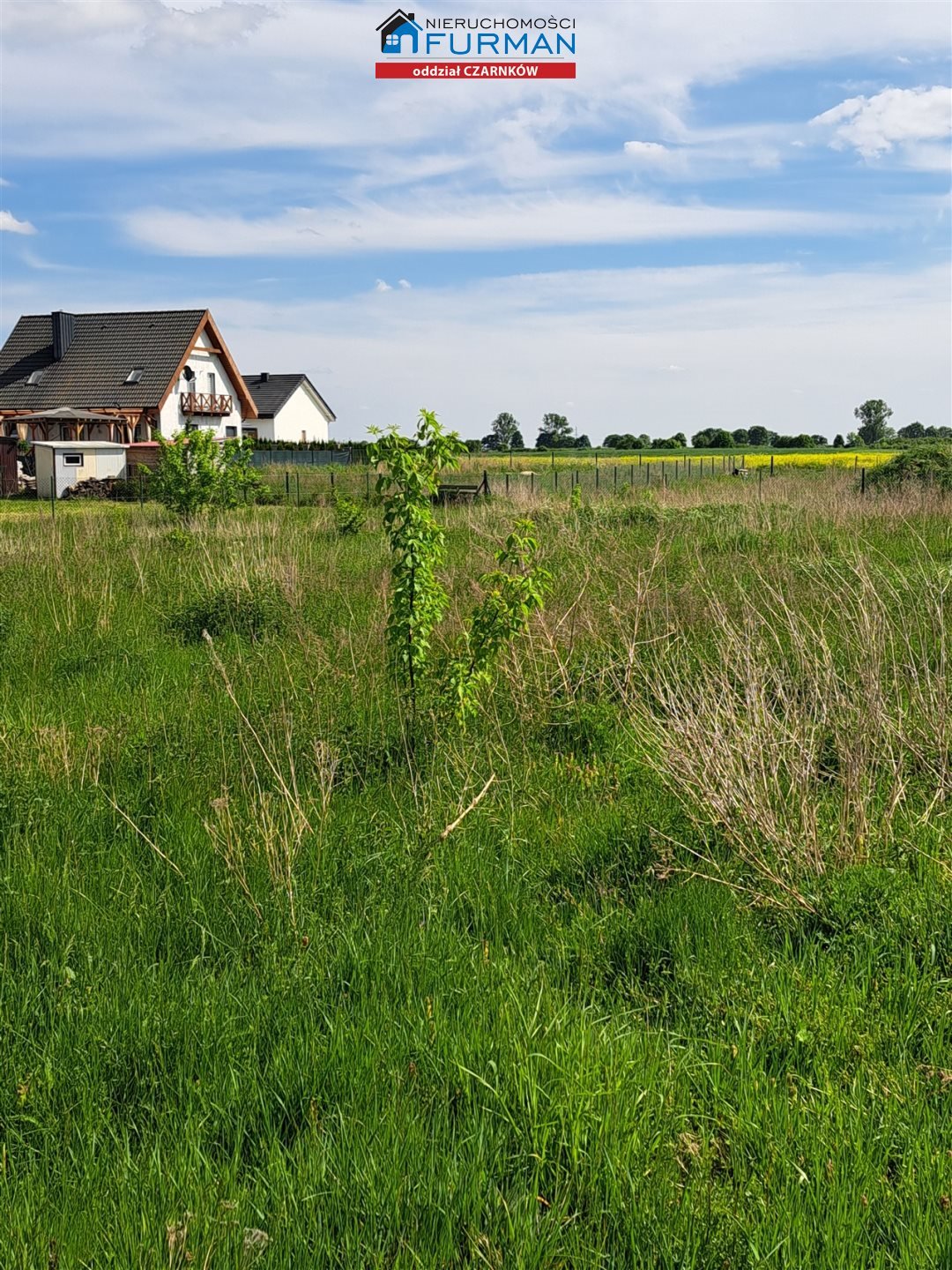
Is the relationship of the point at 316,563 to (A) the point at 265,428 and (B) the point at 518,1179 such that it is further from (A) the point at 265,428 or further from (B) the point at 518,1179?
(A) the point at 265,428

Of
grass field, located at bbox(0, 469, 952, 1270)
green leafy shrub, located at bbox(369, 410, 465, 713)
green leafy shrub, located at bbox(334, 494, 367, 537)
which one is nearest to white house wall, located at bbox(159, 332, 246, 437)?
green leafy shrub, located at bbox(334, 494, 367, 537)

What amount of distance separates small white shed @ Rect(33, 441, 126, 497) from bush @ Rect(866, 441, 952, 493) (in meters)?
30.9

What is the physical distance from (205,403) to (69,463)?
1151 centimetres

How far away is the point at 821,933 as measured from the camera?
13.0ft

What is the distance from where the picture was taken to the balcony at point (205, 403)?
166 ft

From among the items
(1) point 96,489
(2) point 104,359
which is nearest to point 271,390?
(2) point 104,359

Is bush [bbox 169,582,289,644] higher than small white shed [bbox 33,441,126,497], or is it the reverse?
small white shed [bbox 33,441,126,497]

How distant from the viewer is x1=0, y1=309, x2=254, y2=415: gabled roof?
161 ft

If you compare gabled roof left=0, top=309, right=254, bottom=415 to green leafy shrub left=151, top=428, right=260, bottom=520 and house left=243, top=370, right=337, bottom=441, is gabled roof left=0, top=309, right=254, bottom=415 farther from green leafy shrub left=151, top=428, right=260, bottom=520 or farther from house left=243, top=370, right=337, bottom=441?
green leafy shrub left=151, top=428, right=260, bottom=520

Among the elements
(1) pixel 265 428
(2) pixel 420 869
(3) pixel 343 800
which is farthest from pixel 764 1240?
(1) pixel 265 428

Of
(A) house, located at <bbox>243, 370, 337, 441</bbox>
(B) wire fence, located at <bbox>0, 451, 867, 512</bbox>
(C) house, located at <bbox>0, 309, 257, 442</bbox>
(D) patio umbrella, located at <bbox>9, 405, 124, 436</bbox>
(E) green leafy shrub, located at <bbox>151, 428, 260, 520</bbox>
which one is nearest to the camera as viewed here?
(E) green leafy shrub, located at <bbox>151, 428, 260, 520</bbox>

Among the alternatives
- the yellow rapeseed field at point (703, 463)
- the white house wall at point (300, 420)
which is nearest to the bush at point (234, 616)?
the yellow rapeseed field at point (703, 463)

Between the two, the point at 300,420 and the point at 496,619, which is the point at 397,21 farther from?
the point at 300,420

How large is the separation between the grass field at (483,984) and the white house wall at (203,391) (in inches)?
1756
